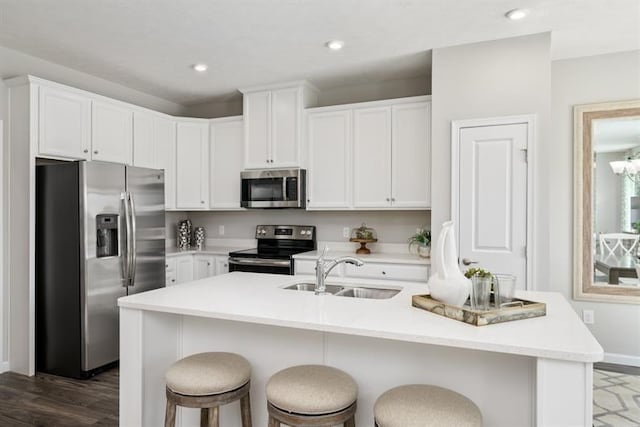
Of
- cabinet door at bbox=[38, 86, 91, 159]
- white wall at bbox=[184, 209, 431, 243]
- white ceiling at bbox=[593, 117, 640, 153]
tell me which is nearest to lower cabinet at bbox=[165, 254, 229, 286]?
white wall at bbox=[184, 209, 431, 243]

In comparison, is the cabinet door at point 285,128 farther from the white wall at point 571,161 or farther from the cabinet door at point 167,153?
the white wall at point 571,161

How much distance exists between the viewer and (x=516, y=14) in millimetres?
2840

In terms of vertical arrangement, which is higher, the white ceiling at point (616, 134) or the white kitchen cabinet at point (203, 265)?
the white ceiling at point (616, 134)

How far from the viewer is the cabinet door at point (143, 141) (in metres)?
4.24

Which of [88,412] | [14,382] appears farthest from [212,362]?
[14,382]

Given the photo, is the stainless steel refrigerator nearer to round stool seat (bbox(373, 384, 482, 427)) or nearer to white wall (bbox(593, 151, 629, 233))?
round stool seat (bbox(373, 384, 482, 427))

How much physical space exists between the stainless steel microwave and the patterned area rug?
286 centimetres

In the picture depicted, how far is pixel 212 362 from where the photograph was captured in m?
1.92

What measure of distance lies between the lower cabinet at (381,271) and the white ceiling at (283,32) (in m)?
1.80

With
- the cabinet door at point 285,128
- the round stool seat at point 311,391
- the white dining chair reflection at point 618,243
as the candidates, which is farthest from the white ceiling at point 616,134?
the round stool seat at point 311,391

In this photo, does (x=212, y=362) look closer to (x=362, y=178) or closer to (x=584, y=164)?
(x=362, y=178)

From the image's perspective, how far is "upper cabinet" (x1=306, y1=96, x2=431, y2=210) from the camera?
3.88m

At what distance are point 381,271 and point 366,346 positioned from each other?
6.33 ft

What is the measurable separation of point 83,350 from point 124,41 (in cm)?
239
